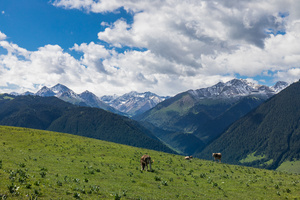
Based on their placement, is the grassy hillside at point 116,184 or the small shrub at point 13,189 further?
the grassy hillside at point 116,184

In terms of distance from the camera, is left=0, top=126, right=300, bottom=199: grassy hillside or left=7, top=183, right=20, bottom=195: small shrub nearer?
left=7, top=183, right=20, bottom=195: small shrub

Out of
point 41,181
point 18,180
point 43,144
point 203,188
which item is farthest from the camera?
point 43,144

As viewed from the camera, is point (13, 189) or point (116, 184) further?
point (116, 184)

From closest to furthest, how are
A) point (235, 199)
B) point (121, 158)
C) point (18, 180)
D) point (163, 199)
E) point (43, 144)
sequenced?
point (18, 180), point (163, 199), point (235, 199), point (121, 158), point (43, 144)

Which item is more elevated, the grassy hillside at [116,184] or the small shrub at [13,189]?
the small shrub at [13,189]

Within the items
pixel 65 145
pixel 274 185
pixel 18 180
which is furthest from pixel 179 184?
pixel 65 145

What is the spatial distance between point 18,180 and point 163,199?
14115 mm

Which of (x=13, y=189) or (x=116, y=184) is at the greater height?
(x=13, y=189)

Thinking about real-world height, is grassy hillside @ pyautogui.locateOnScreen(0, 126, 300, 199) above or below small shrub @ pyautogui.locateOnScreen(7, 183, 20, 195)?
below

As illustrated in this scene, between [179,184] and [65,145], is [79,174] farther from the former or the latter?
[65,145]

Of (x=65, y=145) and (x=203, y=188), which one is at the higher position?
(x=65, y=145)

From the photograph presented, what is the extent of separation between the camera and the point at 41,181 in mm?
21297

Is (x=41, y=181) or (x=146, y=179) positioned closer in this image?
(x=41, y=181)

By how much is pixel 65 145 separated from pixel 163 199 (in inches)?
1600
